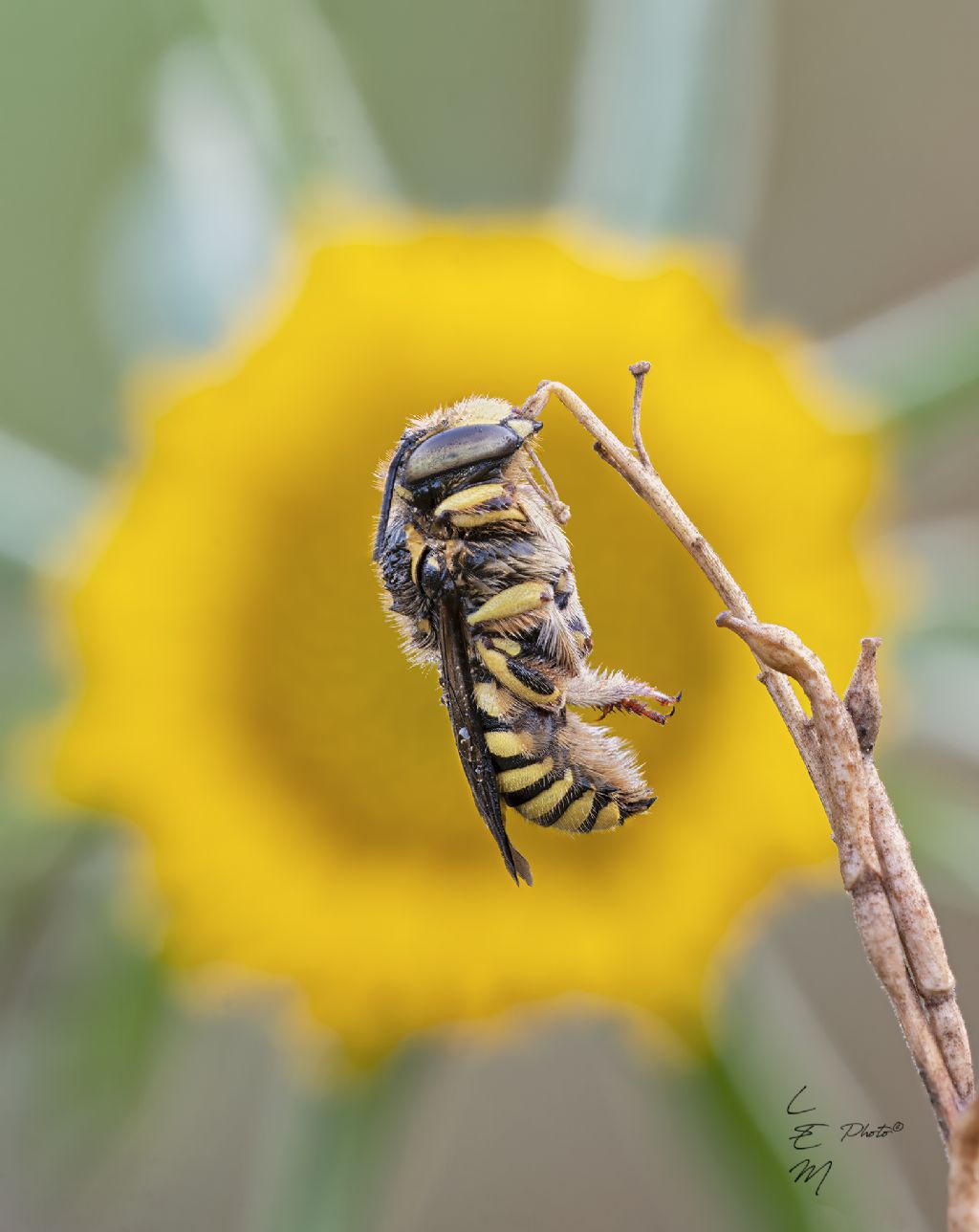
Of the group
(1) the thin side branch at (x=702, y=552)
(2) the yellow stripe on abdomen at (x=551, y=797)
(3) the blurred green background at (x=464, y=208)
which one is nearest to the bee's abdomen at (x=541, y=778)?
(2) the yellow stripe on abdomen at (x=551, y=797)

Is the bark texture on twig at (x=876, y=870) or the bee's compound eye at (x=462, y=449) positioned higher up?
the bee's compound eye at (x=462, y=449)

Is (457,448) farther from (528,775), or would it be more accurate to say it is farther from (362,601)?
(362,601)

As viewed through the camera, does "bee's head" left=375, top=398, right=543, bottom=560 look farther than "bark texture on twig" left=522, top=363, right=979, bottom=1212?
Yes

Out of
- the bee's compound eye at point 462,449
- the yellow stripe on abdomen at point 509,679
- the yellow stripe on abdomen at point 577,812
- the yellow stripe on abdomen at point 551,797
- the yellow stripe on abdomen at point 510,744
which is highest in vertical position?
the bee's compound eye at point 462,449

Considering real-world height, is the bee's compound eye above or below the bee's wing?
above

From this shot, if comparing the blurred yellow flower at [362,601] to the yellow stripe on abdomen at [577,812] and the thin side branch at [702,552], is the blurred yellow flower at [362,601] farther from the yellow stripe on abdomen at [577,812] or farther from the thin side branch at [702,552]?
the thin side branch at [702,552]

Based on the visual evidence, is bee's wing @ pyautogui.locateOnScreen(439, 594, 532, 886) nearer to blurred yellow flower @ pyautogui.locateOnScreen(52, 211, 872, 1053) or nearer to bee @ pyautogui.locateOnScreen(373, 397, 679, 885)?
bee @ pyautogui.locateOnScreen(373, 397, 679, 885)

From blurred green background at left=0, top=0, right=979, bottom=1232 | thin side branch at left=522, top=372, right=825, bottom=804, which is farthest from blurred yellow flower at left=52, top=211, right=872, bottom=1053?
thin side branch at left=522, top=372, right=825, bottom=804
